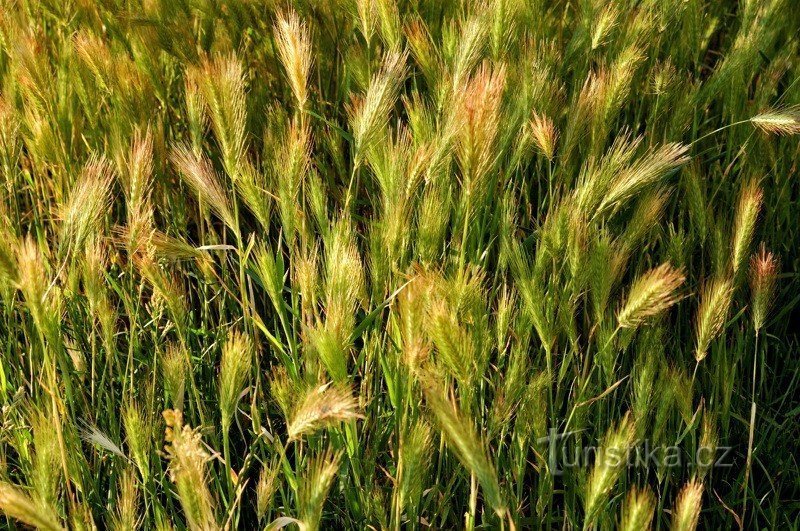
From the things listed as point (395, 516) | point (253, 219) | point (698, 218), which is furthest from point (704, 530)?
point (253, 219)

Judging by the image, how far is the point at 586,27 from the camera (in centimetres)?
197

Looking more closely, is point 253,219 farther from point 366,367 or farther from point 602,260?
point 602,260

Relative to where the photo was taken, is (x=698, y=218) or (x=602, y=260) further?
(x=698, y=218)

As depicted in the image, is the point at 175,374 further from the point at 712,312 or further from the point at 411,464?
the point at 712,312

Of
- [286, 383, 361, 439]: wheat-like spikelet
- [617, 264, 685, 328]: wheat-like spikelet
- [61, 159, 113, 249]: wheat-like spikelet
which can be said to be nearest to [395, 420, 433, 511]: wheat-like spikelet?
[286, 383, 361, 439]: wheat-like spikelet

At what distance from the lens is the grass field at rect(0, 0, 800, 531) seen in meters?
1.37

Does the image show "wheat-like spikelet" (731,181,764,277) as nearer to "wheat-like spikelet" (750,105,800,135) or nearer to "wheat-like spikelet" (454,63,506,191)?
"wheat-like spikelet" (750,105,800,135)

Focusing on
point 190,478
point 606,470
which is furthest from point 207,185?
point 606,470

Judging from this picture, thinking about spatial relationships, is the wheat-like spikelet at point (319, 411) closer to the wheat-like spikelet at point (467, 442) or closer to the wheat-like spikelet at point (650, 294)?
the wheat-like spikelet at point (467, 442)

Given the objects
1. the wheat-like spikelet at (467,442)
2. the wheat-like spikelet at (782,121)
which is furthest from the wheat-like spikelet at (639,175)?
the wheat-like spikelet at (467,442)

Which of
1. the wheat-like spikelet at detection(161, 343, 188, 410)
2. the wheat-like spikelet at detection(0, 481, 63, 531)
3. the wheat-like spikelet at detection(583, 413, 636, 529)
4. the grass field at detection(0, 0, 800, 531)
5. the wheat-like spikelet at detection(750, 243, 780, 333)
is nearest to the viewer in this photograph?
the wheat-like spikelet at detection(0, 481, 63, 531)

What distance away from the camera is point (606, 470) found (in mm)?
1245

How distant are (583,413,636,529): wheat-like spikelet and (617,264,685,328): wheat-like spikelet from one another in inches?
6.7

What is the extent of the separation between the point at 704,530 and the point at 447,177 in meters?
0.89
